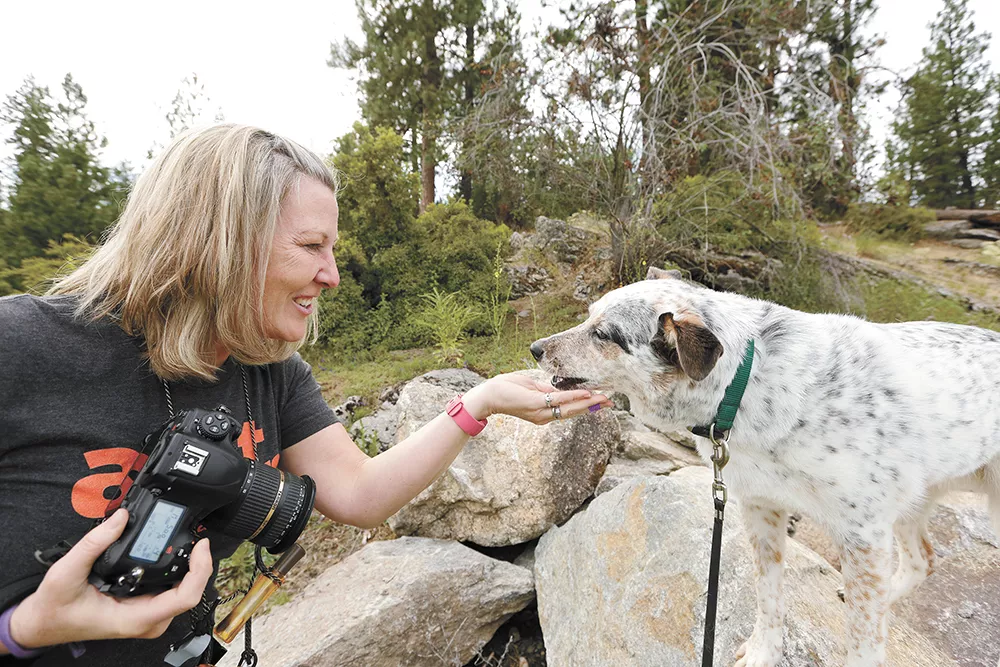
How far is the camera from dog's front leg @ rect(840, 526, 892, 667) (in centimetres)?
182

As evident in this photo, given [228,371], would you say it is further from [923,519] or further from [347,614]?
[923,519]

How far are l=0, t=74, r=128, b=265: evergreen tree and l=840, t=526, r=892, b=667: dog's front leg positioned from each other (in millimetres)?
8735

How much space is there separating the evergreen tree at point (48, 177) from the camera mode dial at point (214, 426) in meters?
7.20

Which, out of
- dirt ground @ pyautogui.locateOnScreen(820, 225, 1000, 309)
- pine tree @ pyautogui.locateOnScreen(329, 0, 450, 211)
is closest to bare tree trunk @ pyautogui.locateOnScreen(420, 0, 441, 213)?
pine tree @ pyautogui.locateOnScreen(329, 0, 450, 211)

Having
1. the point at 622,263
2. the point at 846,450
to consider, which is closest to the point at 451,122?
the point at 622,263

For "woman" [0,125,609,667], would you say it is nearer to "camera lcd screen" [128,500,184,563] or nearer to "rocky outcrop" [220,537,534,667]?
"camera lcd screen" [128,500,184,563]

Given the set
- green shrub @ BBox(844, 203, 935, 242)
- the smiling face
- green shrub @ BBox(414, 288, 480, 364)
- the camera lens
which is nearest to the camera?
the camera lens

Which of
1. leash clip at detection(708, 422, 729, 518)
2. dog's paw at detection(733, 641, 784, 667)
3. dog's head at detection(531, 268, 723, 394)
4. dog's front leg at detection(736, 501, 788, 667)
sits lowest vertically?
dog's paw at detection(733, 641, 784, 667)

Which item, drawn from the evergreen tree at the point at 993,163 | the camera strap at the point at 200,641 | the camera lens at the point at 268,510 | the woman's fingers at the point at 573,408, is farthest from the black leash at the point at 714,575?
the evergreen tree at the point at 993,163

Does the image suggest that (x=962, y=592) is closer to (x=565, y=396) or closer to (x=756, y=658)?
(x=756, y=658)

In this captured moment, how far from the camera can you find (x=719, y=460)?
1817 mm

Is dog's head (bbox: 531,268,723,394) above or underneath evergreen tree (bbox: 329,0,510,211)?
underneath

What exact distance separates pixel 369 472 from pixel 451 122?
9310mm

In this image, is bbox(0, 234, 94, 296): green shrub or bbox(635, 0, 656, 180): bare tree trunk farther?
bbox(635, 0, 656, 180): bare tree trunk
